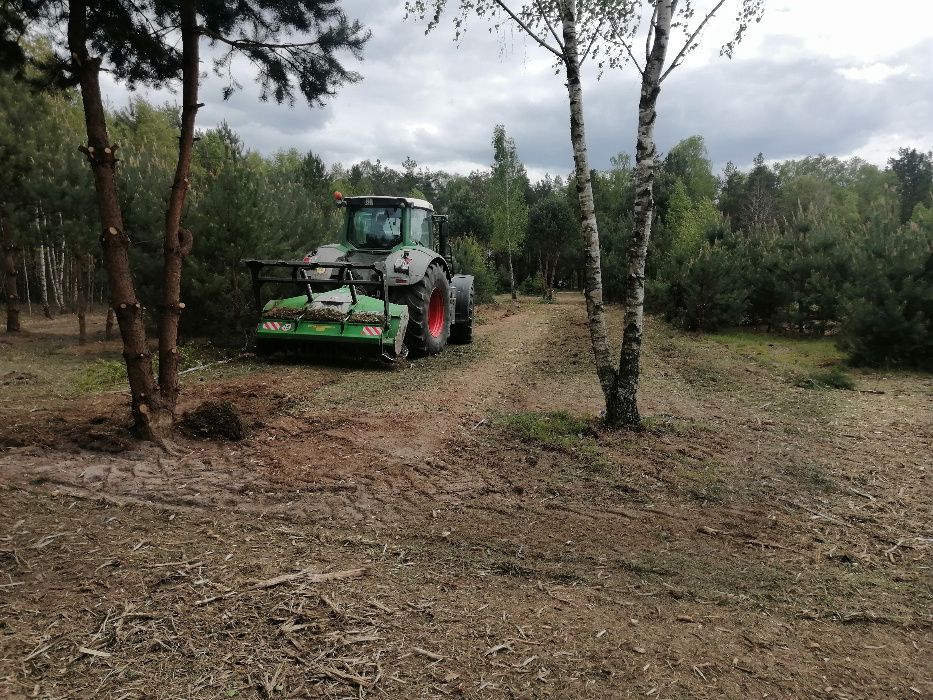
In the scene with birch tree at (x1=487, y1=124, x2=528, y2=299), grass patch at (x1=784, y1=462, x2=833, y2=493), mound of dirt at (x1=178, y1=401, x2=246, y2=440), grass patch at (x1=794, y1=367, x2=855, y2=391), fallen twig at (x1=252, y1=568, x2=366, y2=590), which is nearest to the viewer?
fallen twig at (x1=252, y1=568, x2=366, y2=590)

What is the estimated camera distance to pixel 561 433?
535 cm

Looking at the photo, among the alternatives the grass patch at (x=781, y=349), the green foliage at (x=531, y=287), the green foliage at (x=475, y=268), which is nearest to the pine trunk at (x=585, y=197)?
the grass patch at (x=781, y=349)

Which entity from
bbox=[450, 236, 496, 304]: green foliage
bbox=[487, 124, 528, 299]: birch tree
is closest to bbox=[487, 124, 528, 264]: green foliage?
bbox=[487, 124, 528, 299]: birch tree

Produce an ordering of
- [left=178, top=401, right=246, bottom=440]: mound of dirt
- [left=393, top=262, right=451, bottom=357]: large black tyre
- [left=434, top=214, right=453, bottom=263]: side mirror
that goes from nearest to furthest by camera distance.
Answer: [left=178, top=401, right=246, bottom=440]: mound of dirt, [left=393, top=262, right=451, bottom=357]: large black tyre, [left=434, top=214, right=453, bottom=263]: side mirror

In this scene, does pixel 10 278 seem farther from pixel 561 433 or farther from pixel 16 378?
pixel 561 433

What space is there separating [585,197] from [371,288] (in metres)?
4.27

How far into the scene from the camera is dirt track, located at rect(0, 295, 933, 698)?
2256 millimetres

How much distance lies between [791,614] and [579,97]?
4.35 meters

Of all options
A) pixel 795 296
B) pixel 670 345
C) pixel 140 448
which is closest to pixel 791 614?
pixel 140 448

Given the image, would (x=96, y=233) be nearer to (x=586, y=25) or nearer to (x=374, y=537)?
(x=586, y=25)

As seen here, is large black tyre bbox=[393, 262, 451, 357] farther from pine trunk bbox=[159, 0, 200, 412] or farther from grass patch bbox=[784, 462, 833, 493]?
grass patch bbox=[784, 462, 833, 493]

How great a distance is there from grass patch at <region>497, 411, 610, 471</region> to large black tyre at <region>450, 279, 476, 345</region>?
18.2ft

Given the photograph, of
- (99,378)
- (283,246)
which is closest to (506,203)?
(283,246)

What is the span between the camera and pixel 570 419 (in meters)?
5.76
